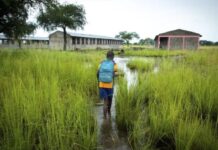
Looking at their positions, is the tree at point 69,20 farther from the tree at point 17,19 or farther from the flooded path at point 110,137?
the flooded path at point 110,137

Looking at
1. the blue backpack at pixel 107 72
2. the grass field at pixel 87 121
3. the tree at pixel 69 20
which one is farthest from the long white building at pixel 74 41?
the grass field at pixel 87 121

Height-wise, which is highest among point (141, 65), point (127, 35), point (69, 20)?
point (127, 35)

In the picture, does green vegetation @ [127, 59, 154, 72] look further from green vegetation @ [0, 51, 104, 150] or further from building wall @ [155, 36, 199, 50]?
building wall @ [155, 36, 199, 50]

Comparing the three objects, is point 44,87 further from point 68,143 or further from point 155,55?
point 155,55

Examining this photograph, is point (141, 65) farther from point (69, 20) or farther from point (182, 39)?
point (69, 20)

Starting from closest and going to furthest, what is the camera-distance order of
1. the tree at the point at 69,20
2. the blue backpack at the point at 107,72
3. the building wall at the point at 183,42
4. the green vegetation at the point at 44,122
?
1. the green vegetation at the point at 44,122
2. the blue backpack at the point at 107,72
3. the building wall at the point at 183,42
4. the tree at the point at 69,20

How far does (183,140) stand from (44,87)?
269 centimetres

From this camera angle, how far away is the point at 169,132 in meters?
2.70

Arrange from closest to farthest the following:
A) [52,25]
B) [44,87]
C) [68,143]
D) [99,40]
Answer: [68,143]
[44,87]
[52,25]
[99,40]

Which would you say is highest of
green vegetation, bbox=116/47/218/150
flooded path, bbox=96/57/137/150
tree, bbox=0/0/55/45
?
tree, bbox=0/0/55/45

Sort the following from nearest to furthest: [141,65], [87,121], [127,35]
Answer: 1. [87,121]
2. [141,65]
3. [127,35]

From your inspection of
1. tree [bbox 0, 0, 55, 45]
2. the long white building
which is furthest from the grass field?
the long white building

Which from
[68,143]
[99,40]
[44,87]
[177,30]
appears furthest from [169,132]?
[99,40]

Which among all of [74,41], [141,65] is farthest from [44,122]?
[74,41]
